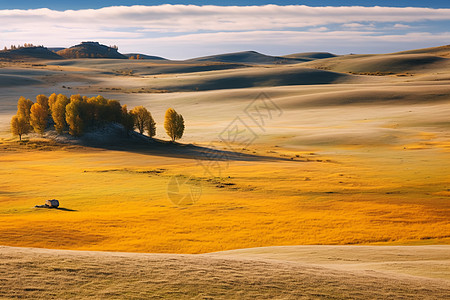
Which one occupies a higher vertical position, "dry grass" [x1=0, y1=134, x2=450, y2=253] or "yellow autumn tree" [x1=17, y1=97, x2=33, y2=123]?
"yellow autumn tree" [x1=17, y1=97, x2=33, y2=123]

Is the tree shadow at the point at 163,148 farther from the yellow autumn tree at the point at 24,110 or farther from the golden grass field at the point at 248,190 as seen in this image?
the yellow autumn tree at the point at 24,110

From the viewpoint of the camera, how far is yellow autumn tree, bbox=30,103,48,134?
3215 inches

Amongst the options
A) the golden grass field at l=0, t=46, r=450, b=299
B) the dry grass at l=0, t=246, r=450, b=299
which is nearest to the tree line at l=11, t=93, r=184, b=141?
the golden grass field at l=0, t=46, r=450, b=299

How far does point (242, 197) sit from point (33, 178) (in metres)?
24.0

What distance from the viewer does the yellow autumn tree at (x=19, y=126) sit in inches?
3194

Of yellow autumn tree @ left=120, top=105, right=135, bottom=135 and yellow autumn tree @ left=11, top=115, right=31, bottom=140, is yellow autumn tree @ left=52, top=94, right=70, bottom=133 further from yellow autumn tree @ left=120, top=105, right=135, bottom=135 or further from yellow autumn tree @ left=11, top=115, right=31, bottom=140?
yellow autumn tree @ left=120, top=105, right=135, bottom=135

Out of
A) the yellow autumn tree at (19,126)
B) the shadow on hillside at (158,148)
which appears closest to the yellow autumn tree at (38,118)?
the yellow autumn tree at (19,126)

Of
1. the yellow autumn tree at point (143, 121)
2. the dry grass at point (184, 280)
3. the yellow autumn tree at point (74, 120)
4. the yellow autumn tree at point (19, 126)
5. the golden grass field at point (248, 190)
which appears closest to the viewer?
the dry grass at point (184, 280)

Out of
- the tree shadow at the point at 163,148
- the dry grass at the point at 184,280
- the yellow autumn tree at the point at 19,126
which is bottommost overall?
the tree shadow at the point at 163,148

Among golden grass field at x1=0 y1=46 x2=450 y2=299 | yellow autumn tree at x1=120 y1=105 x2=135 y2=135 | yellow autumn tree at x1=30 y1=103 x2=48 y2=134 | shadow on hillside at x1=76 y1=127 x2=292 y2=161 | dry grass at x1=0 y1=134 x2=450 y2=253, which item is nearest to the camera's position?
dry grass at x1=0 y1=134 x2=450 y2=253

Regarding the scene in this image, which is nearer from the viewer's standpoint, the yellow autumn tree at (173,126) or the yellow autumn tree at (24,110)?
the yellow autumn tree at (173,126)

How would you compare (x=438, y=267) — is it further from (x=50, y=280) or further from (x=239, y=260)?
(x=50, y=280)

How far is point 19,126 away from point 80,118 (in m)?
12.4

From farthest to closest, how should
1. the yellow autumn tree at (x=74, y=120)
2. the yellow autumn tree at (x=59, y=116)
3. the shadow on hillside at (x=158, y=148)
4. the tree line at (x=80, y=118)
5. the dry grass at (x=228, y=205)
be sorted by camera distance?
the yellow autumn tree at (x=59, y=116) → the tree line at (x=80, y=118) → the yellow autumn tree at (x=74, y=120) → the shadow on hillside at (x=158, y=148) → the dry grass at (x=228, y=205)
